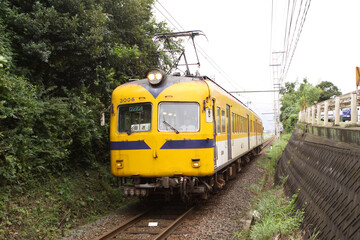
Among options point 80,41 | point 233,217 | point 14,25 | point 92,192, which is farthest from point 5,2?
point 233,217

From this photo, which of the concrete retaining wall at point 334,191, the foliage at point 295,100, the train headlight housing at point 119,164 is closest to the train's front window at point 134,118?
the train headlight housing at point 119,164

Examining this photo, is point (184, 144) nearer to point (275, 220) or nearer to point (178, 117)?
point (178, 117)

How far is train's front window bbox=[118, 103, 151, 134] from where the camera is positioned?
7184 mm

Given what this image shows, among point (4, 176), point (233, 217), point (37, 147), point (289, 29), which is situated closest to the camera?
point (4, 176)

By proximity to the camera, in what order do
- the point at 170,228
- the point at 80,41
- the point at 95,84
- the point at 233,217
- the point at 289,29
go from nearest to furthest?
1. the point at 170,228
2. the point at 233,217
3. the point at 80,41
4. the point at 95,84
5. the point at 289,29

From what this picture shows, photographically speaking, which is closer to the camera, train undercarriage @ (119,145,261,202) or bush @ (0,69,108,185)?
bush @ (0,69,108,185)

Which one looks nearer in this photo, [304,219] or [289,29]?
[304,219]

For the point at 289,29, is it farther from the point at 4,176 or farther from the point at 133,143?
the point at 4,176

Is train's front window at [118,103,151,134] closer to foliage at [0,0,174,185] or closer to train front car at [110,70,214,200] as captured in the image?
train front car at [110,70,214,200]

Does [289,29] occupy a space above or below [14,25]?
above

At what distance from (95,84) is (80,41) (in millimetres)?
1840

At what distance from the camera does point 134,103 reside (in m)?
7.32

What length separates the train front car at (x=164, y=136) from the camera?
6.85m

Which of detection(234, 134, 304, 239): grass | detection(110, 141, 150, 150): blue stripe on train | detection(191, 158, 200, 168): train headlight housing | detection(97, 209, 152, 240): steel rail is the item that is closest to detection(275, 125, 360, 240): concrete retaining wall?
detection(234, 134, 304, 239): grass
